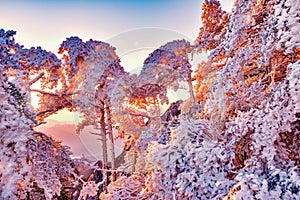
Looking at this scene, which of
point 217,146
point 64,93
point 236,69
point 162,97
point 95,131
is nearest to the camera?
point 217,146

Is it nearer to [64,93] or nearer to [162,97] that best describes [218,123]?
[64,93]

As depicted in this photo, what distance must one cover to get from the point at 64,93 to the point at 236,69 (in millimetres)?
4021

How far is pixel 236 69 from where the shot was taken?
2920mm

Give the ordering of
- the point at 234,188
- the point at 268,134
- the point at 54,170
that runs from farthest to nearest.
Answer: the point at 54,170, the point at 268,134, the point at 234,188

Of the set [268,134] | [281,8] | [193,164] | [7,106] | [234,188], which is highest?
[281,8]

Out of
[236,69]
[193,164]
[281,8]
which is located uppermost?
[281,8]

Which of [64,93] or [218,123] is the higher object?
[64,93]

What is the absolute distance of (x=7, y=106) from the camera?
6.98 feet

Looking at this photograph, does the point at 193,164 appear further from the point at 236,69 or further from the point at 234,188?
the point at 236,69

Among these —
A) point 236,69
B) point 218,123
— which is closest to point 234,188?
point 218,123

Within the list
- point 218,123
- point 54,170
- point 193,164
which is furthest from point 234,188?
point 54,170

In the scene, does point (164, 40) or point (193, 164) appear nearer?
point (193, 164)

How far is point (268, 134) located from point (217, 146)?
0.38 meters

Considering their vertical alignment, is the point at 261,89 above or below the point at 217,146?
above
